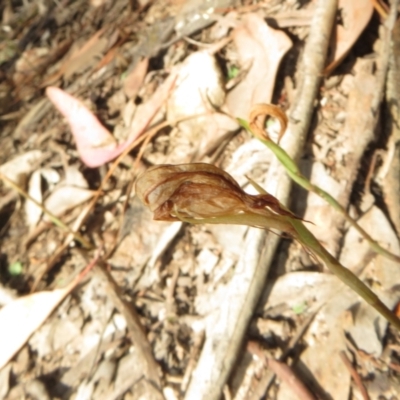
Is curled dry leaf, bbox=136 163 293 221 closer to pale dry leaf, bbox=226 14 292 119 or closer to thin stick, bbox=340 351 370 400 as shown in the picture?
thin stick, bbox=340 351 370 400

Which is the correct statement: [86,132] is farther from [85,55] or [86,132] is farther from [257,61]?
[257,61]

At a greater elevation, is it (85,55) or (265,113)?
(265,113)

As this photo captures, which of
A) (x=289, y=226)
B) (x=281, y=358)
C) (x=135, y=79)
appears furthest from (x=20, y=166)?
(x=289, y=226)

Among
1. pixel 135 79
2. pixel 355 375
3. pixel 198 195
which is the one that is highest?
pixel 198 195

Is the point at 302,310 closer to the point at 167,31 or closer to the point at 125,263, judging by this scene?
the point at 125,263

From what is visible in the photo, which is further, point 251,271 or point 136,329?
point 136,329
